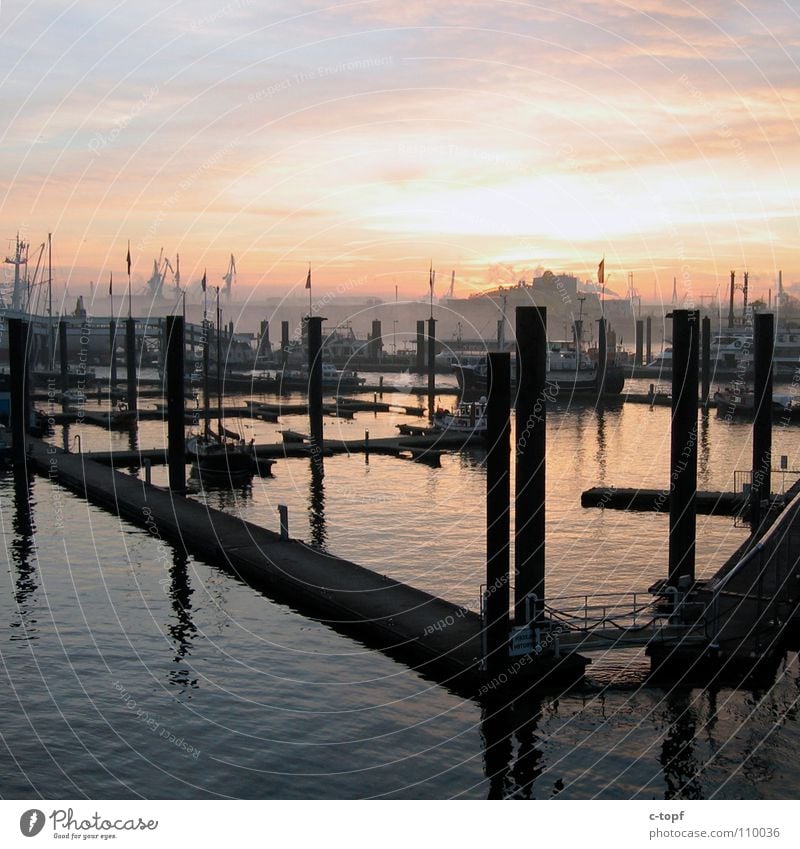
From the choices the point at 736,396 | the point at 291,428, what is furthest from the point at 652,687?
the point at 736,396

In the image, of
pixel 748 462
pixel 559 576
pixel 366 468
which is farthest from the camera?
pixel 748 462

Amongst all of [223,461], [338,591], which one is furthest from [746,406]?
[338,591]

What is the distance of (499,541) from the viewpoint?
21.1 m

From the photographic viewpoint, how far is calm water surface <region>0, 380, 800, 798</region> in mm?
17922

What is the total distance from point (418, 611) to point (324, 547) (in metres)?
11.7

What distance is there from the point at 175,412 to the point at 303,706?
78.6 feet

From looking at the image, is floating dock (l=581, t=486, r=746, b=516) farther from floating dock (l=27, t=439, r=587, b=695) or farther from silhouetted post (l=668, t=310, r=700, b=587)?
silhouetted post (l=668, t=310, r=700, b=587)

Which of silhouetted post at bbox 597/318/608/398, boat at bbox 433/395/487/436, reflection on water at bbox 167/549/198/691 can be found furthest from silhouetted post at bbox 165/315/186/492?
silhouetted post at bbox 597/318/608/398

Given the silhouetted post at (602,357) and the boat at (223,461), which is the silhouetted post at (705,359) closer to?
the silhouetted post at (602,357)

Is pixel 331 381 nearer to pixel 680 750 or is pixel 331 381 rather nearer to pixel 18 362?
pixel 18 362

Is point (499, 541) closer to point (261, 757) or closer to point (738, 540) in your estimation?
point (261, 757)

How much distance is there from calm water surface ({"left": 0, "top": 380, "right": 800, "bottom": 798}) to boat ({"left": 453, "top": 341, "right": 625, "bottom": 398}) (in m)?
75.9

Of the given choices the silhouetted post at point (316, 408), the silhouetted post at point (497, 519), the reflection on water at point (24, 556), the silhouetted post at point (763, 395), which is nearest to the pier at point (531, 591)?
the silhouetted post at point (497, 519)

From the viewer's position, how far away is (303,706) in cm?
2103
